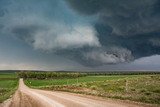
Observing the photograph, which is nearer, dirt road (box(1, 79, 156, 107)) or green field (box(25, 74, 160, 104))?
dirt road (box(1, 79, 156, 107))

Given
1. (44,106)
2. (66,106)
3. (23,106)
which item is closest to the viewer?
(66,106)

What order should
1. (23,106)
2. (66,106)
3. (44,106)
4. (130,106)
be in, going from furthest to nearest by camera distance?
(23,106) < (44,106) < (66,106) < (130,106)

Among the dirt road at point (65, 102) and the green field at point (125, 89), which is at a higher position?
the green field at point (125, 89)

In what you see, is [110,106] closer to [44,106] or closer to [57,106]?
[57,106]

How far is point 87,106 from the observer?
2406 centimetres

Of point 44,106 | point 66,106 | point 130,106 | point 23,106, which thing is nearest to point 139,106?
point 130,106

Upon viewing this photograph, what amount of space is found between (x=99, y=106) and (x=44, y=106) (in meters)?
5.54

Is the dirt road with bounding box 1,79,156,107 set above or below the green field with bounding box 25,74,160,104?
below

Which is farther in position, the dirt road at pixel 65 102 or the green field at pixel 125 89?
the green field at pixel 125 89

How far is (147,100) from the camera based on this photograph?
28.2m

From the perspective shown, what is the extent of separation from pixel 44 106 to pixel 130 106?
7827mm

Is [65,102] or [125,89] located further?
[125,89]

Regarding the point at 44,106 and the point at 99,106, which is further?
the point at 44,106

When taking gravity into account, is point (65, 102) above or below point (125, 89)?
below
